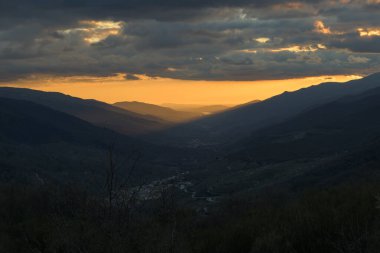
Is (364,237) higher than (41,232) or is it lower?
higher

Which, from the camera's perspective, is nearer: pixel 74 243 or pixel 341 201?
pixel 74 243

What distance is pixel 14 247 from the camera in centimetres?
2572

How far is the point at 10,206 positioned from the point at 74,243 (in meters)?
45.7

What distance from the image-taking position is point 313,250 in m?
20.0

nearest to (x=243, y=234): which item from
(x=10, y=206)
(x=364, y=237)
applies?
(x=364, y=237)

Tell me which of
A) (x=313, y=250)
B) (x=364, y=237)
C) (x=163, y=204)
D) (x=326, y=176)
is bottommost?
(x=326, y=176)

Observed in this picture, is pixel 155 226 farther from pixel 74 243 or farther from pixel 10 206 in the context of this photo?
pixel 10 206

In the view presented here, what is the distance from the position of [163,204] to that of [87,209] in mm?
2660

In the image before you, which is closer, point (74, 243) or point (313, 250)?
point (74, 243)

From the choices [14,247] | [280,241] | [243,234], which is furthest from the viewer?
[14,247]

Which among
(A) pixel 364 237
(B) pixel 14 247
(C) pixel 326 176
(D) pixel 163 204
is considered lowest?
(C) pixel 326 176

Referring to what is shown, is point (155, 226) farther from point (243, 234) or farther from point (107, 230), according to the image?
point (243, 234)

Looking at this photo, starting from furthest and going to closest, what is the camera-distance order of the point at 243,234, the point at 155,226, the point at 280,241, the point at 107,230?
1. the point at 243,234
2. the point at 280,241
3. the point at 155,226
4. the point at 107,230

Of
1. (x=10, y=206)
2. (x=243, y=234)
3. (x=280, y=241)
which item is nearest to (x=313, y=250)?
(x=280, y=241)
